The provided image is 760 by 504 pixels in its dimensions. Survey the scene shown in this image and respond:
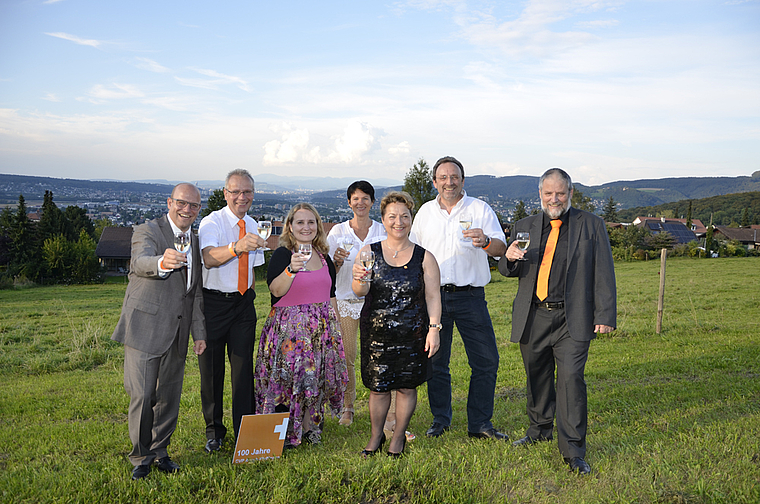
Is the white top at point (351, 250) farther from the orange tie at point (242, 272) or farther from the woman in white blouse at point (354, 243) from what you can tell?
the orange tie at point (242, 272)

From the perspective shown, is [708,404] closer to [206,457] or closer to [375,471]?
[375,471]

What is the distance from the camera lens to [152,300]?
401 cm

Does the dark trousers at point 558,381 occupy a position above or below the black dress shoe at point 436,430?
above

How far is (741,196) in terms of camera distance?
468 feet

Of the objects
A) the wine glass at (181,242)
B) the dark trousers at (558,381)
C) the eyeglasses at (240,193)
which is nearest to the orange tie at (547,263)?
the dark trousers at (558,381)

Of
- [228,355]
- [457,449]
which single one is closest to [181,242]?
[228,355]

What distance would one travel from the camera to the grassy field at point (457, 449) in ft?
11.7

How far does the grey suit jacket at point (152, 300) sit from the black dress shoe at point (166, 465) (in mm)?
937

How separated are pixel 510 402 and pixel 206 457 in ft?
12.3

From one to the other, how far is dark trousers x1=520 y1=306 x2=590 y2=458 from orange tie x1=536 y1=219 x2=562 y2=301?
176 millimetres

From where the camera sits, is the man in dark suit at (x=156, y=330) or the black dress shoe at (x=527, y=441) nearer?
the man in dark suit at (x=156, y=330)

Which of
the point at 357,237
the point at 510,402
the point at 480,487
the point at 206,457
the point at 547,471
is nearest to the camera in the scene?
the point at 480,487

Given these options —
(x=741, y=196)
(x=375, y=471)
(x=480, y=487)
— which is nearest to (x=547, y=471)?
(x=480, y=487)

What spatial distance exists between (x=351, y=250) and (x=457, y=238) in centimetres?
117
